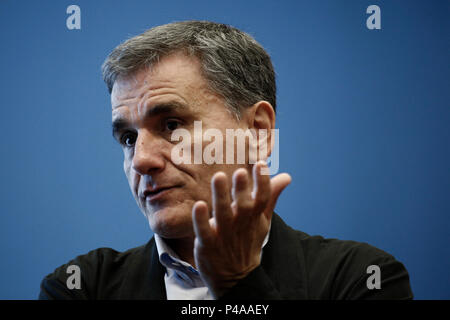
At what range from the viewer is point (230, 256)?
93 centimetres

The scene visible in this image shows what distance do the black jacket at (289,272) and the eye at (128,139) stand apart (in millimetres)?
359

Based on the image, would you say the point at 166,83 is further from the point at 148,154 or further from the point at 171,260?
the point at 171,260

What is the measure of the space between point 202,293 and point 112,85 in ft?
2.49

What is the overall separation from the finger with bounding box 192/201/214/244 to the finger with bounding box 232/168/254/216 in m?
0.07

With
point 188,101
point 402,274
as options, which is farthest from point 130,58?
point 402,274

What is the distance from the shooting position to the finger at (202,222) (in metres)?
0.85

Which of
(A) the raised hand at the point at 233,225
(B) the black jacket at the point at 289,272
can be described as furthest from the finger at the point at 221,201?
(B) the black jacket at the point at 289,272

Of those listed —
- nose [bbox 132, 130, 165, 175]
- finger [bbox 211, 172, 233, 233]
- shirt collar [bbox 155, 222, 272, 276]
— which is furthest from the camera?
shirt collar [bbox 155, 222, 272, 276]

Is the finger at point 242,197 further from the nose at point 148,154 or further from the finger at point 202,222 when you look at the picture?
the nose at point 148,154

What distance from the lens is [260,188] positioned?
867 mm

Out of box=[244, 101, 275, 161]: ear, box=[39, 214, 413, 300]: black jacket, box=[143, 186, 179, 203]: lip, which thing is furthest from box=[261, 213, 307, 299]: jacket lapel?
box=[143, 186, 179, 203]: lip

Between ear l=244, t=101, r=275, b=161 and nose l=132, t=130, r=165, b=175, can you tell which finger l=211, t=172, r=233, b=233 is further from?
ear l=244, t=101, r=275, b=161

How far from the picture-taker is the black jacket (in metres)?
1.16

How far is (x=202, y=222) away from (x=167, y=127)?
0.45 metres
